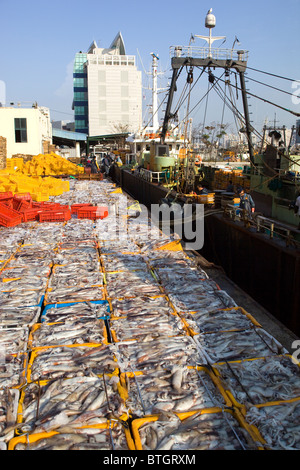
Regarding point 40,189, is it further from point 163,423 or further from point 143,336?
point 163,423

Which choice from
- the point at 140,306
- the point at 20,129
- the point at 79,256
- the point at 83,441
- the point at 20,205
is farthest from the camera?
the point at 20,129

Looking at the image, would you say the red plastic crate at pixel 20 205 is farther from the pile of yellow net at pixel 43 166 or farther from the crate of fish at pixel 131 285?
the pile of yellow net at pixel 43 166

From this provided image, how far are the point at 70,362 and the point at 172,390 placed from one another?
1442 millimetres

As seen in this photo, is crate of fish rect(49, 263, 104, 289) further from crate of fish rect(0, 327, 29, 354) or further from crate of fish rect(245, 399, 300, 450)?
crate of fish rect(245, 399, 300, 450)

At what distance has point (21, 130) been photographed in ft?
120

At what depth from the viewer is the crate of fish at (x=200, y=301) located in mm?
6395

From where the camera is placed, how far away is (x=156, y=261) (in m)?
8.98

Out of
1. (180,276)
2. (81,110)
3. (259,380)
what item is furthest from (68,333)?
(81,110)

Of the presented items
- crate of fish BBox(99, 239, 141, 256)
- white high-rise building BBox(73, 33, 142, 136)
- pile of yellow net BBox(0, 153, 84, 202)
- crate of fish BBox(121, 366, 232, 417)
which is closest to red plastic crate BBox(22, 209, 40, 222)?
pile of yellow net BBox(0, 153, 84, 202)

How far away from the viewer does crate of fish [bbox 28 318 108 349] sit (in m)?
5.33

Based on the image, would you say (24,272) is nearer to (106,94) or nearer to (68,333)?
(68,333)

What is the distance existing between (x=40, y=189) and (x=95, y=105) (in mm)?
67573

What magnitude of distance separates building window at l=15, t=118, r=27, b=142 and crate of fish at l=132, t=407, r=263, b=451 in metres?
37.2

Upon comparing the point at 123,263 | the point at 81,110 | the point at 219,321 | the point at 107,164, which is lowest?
the point at 219,321
